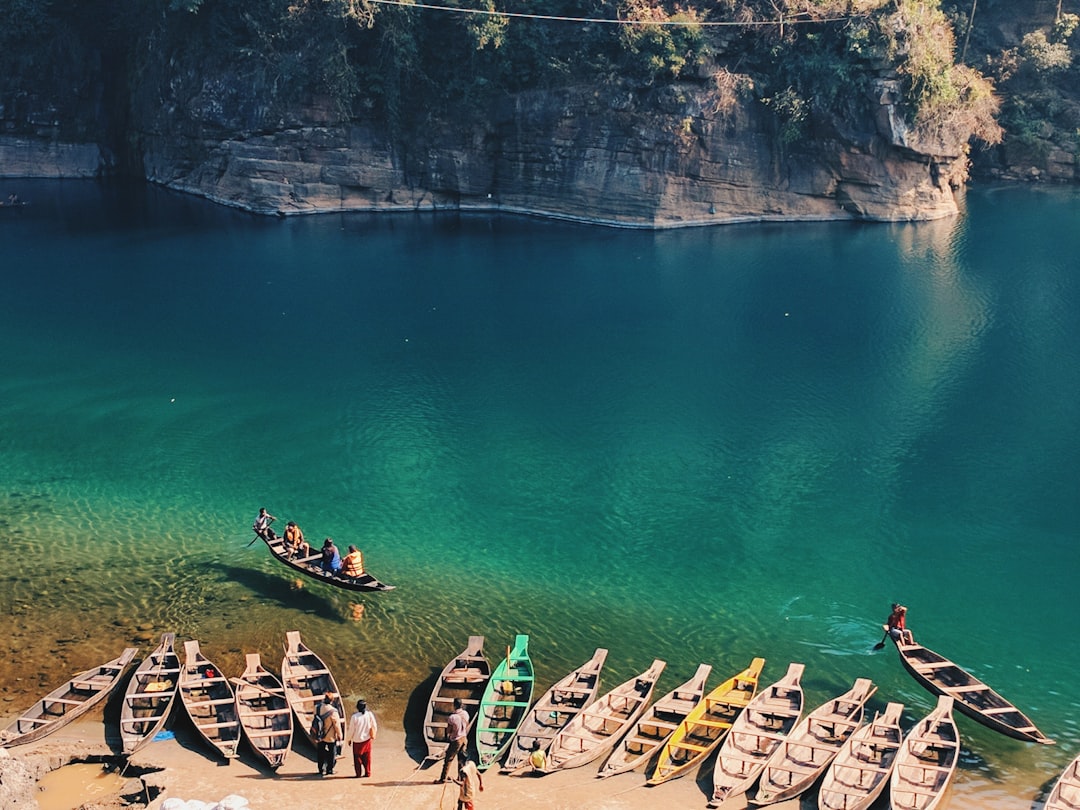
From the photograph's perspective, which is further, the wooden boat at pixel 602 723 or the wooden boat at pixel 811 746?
the wooden boat at pixel 602 723

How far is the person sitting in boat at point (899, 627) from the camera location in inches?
1071

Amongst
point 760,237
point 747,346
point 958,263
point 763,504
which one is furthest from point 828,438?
point 760,237

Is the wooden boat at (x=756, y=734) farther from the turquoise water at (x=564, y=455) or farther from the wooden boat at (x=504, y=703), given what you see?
the wooden boat at (x=504, y=703)

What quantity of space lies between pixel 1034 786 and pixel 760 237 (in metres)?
50.0

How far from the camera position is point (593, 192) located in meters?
73.5

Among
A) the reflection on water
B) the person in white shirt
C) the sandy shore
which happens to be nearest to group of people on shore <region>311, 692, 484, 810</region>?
the person in white shirt

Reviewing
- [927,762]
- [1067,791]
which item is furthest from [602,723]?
[1067,791]

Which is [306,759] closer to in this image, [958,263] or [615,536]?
[615,536]

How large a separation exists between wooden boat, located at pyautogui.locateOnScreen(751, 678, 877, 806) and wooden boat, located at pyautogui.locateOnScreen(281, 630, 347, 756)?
371 inches

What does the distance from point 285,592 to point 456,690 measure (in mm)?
7387

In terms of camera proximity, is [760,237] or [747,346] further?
[760,237]

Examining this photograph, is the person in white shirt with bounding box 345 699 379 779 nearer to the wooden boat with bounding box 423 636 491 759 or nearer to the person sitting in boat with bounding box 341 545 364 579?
the wooden boat with bounding box 423 636 491 759

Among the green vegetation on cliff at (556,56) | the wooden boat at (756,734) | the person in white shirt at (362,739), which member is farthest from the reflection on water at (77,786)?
the green vegetation on cliff at (556,56)

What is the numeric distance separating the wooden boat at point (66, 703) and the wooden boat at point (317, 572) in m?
5.13
